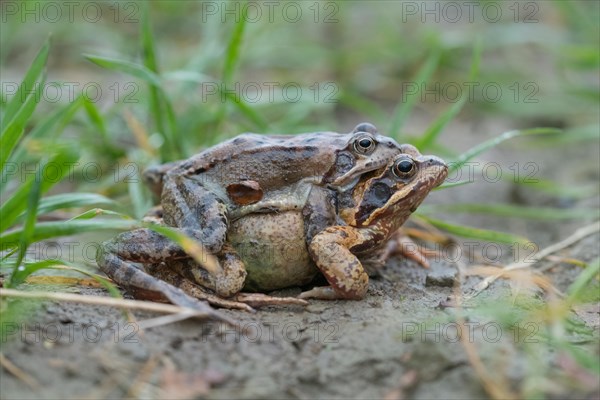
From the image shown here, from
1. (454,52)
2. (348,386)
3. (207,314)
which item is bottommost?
(348,386)

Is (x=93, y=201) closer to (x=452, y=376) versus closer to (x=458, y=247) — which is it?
(x=452, y=376)

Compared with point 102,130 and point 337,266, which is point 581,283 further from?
point 102,130

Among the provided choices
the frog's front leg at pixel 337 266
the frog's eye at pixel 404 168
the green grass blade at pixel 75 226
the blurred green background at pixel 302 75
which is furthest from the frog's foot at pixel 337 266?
the blurred green background at pixel 302 75

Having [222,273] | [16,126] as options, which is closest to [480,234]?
[222,273]

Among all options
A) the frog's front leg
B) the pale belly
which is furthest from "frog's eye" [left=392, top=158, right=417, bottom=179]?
the pale belly

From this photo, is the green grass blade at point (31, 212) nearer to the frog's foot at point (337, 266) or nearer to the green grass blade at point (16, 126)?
the green grass blade at point (16, 126)

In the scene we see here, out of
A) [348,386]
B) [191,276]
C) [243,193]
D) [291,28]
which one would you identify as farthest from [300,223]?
[291,28]
